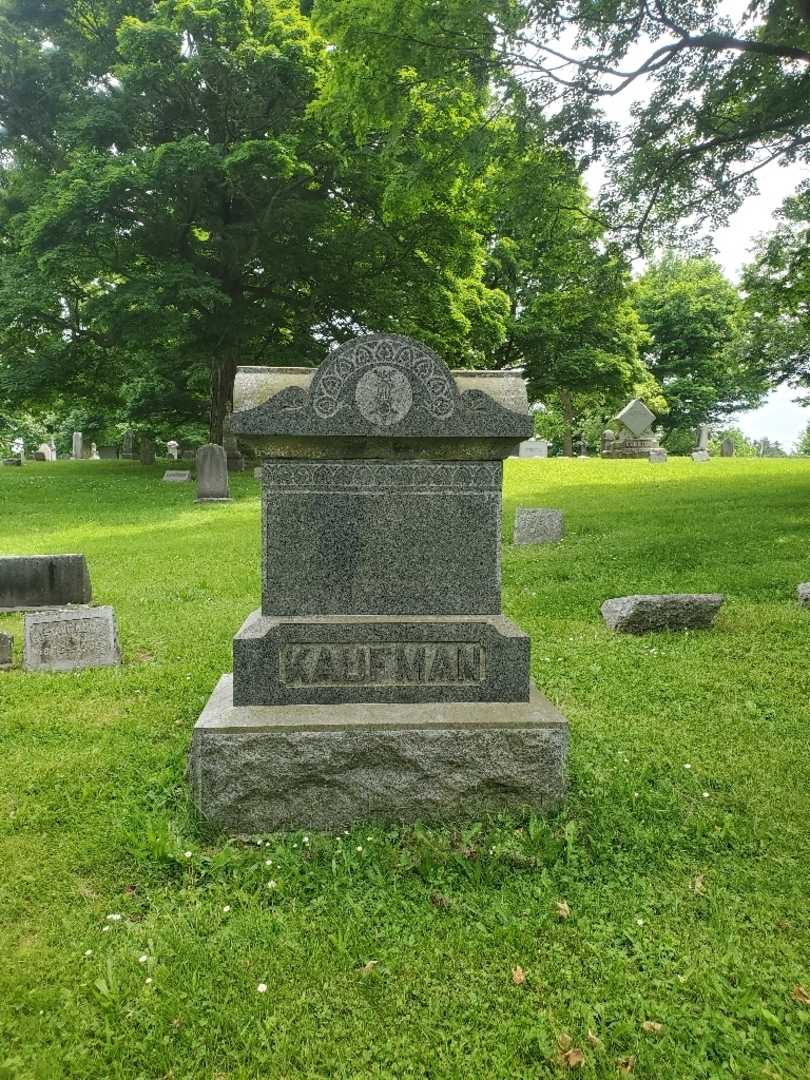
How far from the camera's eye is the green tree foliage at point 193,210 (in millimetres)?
17406

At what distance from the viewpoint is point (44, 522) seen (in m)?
15.1

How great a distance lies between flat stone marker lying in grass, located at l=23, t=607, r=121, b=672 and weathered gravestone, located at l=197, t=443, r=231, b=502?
12.2m

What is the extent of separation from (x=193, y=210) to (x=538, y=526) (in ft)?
48.4

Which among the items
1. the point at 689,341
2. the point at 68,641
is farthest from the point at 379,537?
the point at 689,341

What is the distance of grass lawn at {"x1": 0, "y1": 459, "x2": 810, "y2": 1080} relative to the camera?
234cm

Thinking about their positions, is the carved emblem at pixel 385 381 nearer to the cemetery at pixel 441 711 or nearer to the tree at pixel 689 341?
the cemetery at pixel 441 711

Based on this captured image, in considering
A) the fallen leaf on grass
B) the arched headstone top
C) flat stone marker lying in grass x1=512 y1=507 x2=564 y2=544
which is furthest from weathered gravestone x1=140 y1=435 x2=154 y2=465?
the fallen leaf on grass

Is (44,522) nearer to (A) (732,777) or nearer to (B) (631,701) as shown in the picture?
(B) (631,701)

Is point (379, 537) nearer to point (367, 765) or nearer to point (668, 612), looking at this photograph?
point (367, 765)

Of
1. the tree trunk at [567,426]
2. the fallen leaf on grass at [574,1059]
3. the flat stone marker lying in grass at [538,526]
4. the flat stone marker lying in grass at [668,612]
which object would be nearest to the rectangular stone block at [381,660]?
the fallen leaf on grass at [574,1059]

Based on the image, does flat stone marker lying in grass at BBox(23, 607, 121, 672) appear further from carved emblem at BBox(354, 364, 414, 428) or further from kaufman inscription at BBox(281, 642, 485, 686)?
carved emblem at BBox(354, 364, 414, 428)

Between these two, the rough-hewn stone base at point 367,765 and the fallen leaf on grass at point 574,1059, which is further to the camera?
the rough-hewn stone base at point 367,765

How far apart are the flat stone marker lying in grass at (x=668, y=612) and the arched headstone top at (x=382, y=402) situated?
144 inches

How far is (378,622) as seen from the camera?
3734mm
